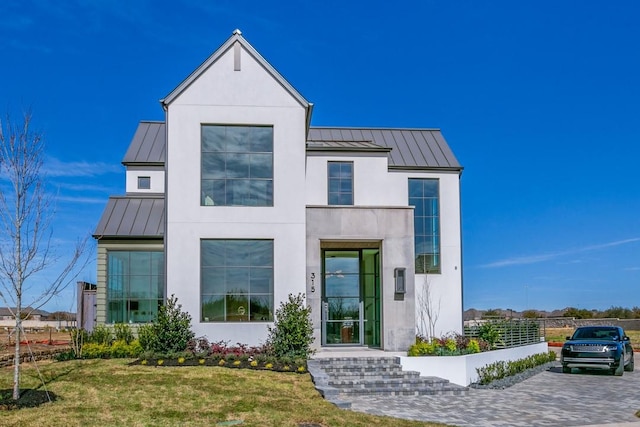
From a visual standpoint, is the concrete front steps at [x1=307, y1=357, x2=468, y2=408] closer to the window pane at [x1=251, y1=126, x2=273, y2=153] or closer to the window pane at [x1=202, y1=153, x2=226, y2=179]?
the window pane at [x1=202, y1=153, x2=226, y2=179]

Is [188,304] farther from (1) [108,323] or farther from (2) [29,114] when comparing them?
(2) [29,114]

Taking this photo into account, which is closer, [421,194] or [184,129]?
[184,129]

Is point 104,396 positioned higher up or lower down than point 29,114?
lower down

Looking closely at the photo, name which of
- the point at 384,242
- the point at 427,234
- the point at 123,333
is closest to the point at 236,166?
the point at 384,242

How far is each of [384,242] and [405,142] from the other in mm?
9976

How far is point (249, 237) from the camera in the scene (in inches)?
738

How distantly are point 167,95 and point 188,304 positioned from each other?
637 cm

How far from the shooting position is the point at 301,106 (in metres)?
19.6

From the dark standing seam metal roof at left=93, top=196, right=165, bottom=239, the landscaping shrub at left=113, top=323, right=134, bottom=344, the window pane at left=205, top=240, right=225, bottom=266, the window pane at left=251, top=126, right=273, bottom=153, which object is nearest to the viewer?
the window pane at left=205, top=240, right=225, bottom=266

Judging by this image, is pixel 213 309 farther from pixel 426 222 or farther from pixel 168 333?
pixel 426 222

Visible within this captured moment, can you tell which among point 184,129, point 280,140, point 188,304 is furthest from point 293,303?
point 184,129

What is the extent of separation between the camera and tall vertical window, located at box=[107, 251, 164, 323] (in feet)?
69.1

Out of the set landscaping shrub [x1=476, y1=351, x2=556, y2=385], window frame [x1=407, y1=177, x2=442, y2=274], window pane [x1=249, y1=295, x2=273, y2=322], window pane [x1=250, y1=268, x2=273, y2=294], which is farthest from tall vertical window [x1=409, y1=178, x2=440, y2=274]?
window pane [x1=249, y1=295, x2=273, y2=322]

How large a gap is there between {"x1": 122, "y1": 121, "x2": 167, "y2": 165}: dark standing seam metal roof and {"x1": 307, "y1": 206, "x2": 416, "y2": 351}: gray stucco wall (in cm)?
938
